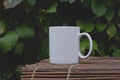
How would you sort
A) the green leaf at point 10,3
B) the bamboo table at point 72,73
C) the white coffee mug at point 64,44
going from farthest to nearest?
the green leaf at point 10,3
the white coffee mug at point 64,44
the bamboo table at point 72,73

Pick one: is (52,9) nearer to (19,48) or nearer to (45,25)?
(45,25)

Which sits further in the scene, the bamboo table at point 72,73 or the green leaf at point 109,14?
the green leaf at point 109,14

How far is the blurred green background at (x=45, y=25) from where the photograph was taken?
1889 mm

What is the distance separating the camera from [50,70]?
1020mm

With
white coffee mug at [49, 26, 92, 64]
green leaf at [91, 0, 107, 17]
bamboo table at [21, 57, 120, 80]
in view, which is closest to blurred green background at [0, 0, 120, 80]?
green leaf at [91, 0, 107, 17]

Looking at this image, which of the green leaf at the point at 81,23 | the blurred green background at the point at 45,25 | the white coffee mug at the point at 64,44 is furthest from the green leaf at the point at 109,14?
the white coffee mug at the point at 64,44

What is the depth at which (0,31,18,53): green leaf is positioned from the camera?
1.88 meters

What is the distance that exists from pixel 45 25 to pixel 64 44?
813 millimetres

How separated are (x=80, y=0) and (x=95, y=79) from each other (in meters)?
0.94

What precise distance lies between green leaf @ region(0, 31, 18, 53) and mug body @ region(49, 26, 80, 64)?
767 millimetres

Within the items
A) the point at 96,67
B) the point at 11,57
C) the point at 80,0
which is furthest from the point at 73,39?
the point at 11,57

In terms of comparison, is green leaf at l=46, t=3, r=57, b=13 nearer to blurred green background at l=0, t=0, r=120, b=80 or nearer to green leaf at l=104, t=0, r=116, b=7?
blurred green background at l=0, t=0, r=120, b=80

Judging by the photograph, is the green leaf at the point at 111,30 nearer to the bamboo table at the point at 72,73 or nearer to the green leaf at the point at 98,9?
the green leaf at the point at 98,9

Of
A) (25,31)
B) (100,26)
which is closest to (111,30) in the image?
(100,26)
